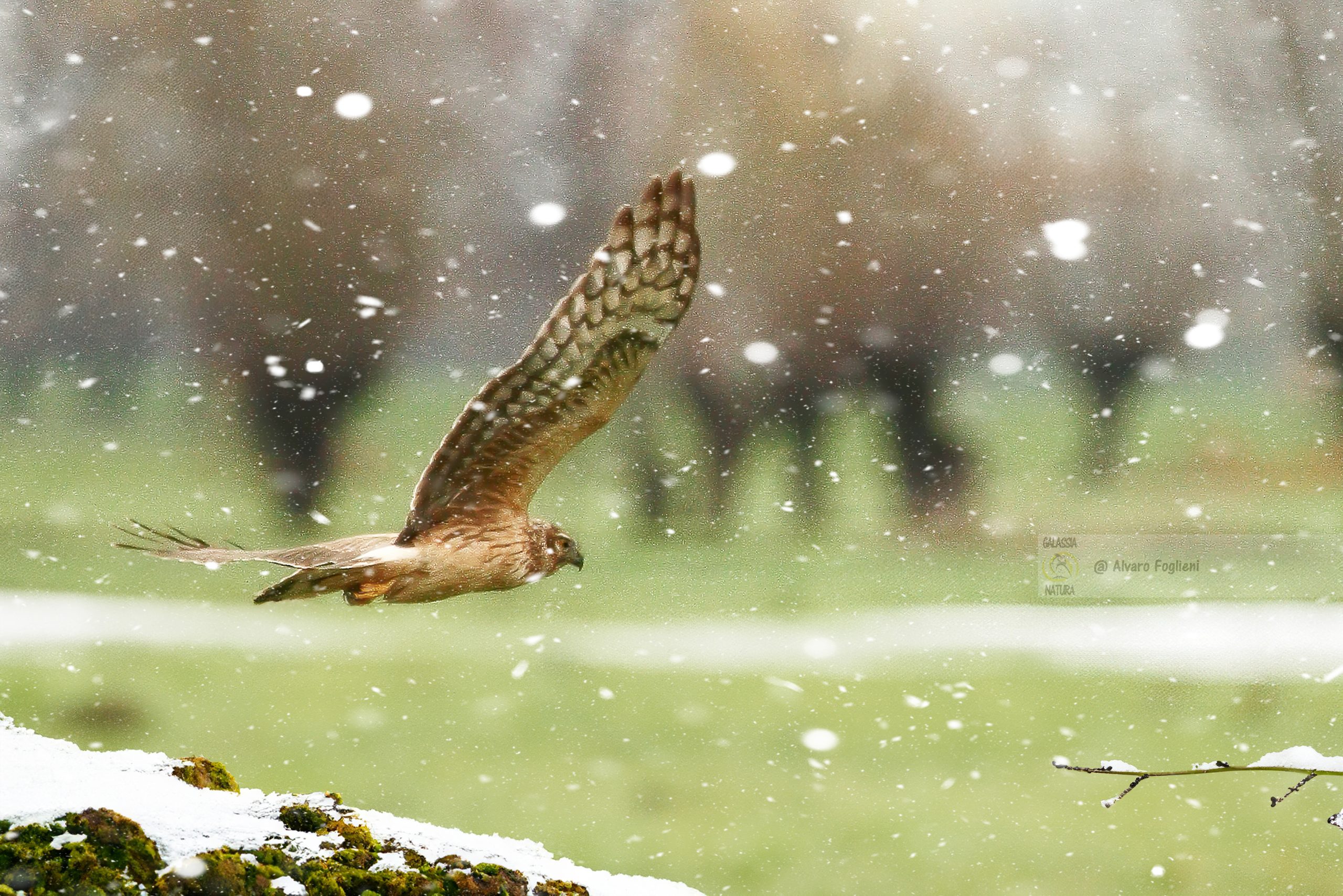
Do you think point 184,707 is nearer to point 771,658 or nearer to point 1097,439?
point 771,658

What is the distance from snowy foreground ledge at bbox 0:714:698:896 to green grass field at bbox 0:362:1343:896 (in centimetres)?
44

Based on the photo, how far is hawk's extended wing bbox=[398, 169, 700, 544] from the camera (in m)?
0.80

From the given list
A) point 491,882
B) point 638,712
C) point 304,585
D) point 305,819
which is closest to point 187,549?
point 304,585

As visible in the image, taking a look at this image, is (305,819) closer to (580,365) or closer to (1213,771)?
(580,365)

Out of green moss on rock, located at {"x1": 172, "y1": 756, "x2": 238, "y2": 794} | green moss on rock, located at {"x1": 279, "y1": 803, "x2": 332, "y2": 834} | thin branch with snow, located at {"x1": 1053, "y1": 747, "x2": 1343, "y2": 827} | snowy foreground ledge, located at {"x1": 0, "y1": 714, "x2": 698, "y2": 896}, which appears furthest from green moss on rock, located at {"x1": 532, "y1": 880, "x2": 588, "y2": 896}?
thin branch with snow, located at {"x1": 1053, "y1": 747, "x2": 1343, "y2": 827}

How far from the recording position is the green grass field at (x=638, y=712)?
1.27m

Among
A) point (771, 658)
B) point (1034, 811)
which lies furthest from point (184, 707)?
point (1034, 811)

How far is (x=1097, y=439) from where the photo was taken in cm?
184

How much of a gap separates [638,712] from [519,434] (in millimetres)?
691

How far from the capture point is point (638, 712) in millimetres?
1417

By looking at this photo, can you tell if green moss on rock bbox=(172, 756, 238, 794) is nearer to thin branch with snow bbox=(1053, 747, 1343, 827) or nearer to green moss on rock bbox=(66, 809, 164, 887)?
green moss on rock bbox=(66, 809, 164, 887)

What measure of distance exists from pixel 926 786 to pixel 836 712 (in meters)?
0.15

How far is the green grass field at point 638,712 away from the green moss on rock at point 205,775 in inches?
16.2

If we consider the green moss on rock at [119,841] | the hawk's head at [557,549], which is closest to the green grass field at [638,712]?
the hawk's head at [557,549]
